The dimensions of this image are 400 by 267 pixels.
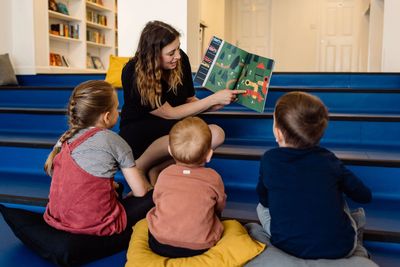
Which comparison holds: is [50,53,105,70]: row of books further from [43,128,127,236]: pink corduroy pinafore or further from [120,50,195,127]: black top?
[43,128,127,236]: pink corduroy pinafore

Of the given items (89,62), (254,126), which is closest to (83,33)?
(89,62)

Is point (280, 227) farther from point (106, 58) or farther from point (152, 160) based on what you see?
point (106, 58)

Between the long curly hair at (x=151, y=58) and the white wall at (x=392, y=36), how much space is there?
110 inches

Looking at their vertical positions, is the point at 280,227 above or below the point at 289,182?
below

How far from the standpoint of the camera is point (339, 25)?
7.83 m

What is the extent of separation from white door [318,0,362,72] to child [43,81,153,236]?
706 cm

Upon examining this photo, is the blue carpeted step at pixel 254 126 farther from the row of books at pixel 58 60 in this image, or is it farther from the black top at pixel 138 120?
the row of books at pixel 58 60

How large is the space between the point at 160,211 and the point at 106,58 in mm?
5907

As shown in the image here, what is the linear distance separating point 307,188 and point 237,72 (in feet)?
2.59

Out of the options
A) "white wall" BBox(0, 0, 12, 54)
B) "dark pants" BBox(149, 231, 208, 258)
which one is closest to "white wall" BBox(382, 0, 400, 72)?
"dark pants" BBox(149, 231, 208, 258)

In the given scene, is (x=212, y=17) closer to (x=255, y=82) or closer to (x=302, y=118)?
(x=255, y=82)

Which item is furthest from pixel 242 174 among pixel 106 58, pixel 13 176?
pixel 106 58

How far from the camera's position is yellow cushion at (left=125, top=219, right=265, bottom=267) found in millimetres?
1294

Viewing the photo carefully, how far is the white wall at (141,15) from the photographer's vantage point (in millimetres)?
4504
